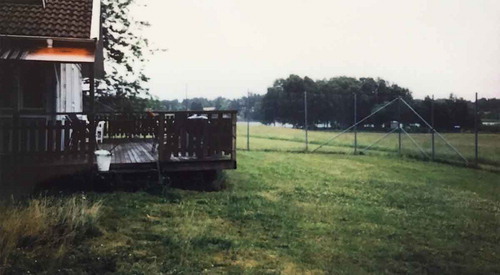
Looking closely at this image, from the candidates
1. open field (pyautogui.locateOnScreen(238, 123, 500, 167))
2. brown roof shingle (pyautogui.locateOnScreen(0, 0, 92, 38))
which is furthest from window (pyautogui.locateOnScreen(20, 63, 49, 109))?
open field (pyautogui.locateOnScreen(238, 123, 500, 167))

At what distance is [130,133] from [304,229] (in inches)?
183

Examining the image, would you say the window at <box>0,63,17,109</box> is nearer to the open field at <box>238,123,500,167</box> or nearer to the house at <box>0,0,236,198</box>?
the house at <box>0,0,236,198</box>

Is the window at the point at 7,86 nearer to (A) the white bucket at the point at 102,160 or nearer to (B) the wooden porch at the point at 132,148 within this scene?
(B) the wooden porch at the point at 132,148

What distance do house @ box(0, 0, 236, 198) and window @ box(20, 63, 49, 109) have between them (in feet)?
0.04

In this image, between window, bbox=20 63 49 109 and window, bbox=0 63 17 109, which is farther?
window, bbox=20 63 49 109

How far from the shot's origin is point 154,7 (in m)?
4.80

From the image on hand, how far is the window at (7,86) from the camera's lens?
200 inches

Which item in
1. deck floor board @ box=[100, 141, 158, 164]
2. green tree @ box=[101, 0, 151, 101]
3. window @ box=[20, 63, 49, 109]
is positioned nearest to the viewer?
deck floor board @ box=[100, 141, 158, 164]

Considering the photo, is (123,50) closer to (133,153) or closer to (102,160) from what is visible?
(133,153)

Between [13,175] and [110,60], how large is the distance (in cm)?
435

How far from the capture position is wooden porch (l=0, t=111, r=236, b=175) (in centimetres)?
538

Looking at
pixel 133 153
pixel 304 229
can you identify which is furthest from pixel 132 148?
pixel 304 229

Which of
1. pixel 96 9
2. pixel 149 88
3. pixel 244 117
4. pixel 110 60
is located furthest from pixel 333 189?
pixel 110 60

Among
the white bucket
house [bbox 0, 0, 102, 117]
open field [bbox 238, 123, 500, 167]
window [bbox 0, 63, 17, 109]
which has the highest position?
house [bbox 0, 0, 102, 117]
